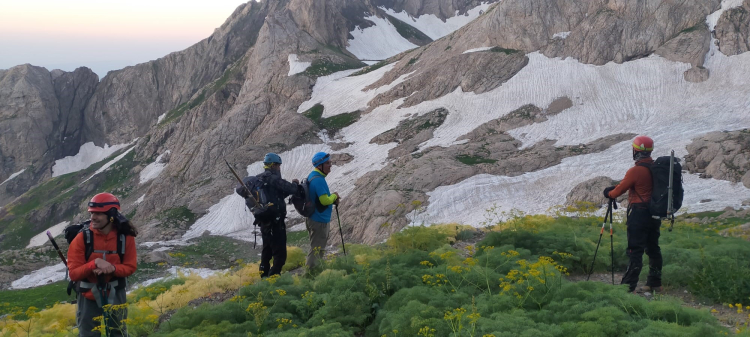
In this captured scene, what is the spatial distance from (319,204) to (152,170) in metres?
80.1

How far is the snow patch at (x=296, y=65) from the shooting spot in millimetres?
77119

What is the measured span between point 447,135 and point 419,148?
11.9ft

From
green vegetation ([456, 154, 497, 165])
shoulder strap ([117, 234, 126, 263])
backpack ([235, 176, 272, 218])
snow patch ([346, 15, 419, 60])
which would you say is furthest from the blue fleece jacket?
snow patch ([346, 15, 419, 60])

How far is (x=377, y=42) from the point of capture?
4722 inches

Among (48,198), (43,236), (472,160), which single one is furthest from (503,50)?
(48,198)

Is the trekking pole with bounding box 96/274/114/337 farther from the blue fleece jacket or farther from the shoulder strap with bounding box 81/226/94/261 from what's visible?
the blue fleece jacket

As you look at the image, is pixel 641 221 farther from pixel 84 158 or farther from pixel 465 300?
pixel 84 158

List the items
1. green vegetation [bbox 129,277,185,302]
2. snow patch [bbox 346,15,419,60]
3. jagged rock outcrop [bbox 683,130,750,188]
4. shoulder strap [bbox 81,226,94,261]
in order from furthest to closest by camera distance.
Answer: snow patch [bbox 346,15,419,60], jagged rock outcrop [bbox 683,130,750,188], green vegetation [bbox 129,277,185,302], shoulder strap [bbox 81,226,94,261]

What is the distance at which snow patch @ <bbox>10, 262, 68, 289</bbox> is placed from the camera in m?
32.4

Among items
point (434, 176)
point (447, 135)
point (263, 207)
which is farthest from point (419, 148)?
point (263, 207)

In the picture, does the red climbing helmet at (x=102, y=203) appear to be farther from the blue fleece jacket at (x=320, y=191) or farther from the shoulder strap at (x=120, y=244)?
the blue fleece jacket at (x=320, y=191)

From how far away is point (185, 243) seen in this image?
42.6 m

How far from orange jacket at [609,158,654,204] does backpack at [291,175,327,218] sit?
21.2ft

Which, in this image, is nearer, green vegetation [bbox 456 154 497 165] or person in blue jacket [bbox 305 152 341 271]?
person in blue jacket [bbox 305 152 341 271]
